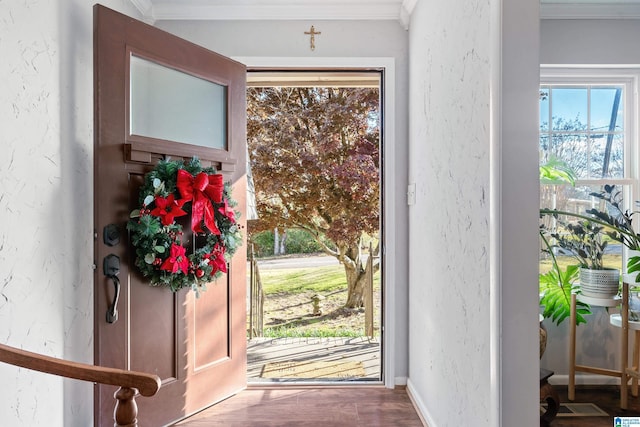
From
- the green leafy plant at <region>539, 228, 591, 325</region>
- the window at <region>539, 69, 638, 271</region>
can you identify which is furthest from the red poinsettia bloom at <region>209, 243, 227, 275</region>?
the window at <region>539, 69, 638, 271</region>

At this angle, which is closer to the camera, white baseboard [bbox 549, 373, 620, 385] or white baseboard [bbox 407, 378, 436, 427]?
white baseboard [bbox 407, 378, 436, 427]

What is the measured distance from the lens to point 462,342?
1733 mm

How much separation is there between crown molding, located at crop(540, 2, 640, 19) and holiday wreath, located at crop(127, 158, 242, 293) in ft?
7.90

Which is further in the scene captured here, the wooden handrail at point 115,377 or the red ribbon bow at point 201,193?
the red ribbon bow at point 201,193

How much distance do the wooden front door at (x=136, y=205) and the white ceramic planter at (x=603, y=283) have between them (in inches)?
84.4

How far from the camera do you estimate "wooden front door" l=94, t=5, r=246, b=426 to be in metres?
1.96

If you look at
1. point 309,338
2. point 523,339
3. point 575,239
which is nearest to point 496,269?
point 523,339

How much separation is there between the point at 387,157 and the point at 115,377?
6.99 feet

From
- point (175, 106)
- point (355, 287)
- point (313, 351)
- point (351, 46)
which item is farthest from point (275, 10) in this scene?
point (355, 287)

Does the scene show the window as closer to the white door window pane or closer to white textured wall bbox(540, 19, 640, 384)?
white textured wall bbox(540, 19, 640, 384)

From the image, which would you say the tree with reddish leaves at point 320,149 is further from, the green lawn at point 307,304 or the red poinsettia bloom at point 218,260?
the red poinsettia bloom at point 218,260

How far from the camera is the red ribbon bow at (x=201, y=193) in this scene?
215 centimetres

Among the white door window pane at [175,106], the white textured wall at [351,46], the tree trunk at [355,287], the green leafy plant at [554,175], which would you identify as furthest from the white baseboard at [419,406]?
the tree trunk at [355,287]

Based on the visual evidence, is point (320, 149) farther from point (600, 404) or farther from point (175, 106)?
point (600, 404)
